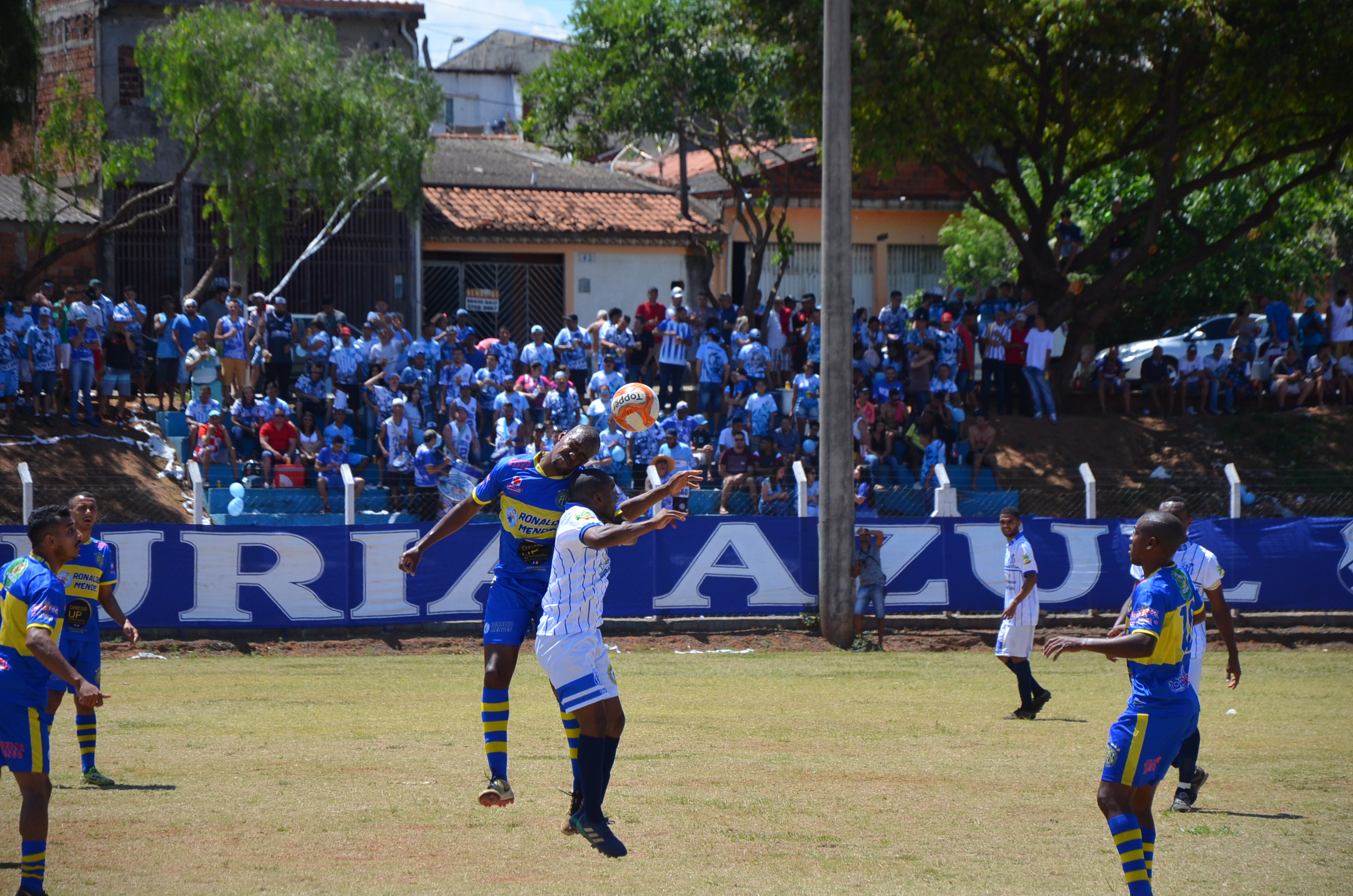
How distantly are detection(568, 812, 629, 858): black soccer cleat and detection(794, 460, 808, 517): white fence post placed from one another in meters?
11.8

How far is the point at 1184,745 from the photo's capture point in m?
8.79

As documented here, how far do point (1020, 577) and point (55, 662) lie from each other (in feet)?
29.4

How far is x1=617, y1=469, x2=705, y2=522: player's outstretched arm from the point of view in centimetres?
719

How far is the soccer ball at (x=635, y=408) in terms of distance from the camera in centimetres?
894

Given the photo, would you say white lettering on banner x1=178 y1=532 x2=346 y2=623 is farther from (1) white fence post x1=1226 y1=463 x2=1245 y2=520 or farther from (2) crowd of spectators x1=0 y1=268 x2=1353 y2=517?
(1) white fence post x1=1226 y1=463 x2=1245 y2=520

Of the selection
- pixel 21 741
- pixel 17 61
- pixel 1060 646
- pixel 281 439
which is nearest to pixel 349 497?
pixel 281 439

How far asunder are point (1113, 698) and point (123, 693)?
413 inches

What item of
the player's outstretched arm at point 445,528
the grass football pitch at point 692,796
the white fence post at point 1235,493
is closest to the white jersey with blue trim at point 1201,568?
the grass football pitch at point 692,796

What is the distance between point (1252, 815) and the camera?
8609 millimetres

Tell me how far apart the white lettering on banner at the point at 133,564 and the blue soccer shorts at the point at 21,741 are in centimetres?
1069

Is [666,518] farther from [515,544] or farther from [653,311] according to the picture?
[653,311]

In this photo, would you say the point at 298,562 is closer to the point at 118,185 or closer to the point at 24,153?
the point at 24,153

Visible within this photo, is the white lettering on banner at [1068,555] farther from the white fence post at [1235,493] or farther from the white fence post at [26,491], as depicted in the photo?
the white fence post at [26,491]

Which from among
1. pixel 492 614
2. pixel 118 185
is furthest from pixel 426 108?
pixel 492 614
